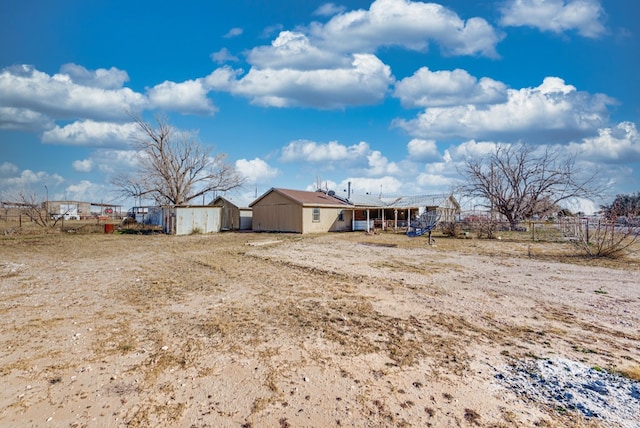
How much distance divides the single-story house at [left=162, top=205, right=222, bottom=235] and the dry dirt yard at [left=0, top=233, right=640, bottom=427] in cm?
1323

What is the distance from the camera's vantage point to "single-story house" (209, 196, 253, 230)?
2941cm

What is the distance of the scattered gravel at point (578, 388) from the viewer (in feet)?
9.32

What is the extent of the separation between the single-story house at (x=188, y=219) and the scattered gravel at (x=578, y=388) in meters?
21.6

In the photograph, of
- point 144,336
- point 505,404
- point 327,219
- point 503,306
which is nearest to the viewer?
point 505,404

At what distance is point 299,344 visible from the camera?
4.21m

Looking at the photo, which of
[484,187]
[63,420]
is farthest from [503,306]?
[484,187]

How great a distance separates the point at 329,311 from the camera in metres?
5.57

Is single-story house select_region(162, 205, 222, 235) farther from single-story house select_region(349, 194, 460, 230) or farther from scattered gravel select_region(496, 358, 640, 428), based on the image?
scattered gravel select_region(496, 358, 640, 428)

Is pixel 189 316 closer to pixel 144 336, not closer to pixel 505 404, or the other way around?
pixel 144 336

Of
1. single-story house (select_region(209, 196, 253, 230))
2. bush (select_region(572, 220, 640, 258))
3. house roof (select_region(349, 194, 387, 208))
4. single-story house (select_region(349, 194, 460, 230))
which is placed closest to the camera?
bush (select_region(572, 220, 640, 258))

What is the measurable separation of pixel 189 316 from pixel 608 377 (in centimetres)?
539

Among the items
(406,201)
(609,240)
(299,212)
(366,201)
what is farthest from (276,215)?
(609,240)

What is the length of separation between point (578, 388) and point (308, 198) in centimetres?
2287

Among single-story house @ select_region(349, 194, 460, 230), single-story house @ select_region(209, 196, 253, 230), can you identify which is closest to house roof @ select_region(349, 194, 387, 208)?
single-story house @ select_region(349, 194, 460, 230)
